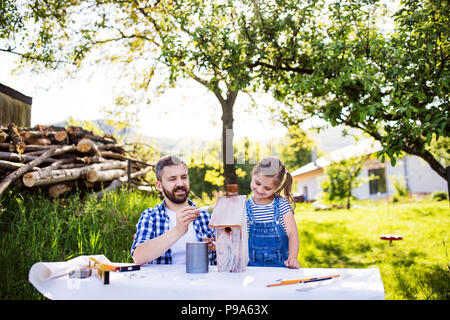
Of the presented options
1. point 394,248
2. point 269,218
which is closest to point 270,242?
point 269,218

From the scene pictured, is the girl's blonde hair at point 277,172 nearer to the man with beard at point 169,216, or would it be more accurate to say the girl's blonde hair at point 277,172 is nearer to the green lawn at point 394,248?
the man with beard at point 169,216

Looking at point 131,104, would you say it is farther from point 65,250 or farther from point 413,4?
point 413,4

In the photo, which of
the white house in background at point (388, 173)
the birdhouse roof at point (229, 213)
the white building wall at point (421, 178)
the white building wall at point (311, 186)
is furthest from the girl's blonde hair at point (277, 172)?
the white building wall at point (311, 186)

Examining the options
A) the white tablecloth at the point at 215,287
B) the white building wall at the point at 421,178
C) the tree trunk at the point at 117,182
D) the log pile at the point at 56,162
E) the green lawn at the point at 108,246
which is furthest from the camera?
the white building wall at the point at 421,178

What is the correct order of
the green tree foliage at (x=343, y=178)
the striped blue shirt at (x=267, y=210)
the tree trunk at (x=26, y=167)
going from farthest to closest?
the green tree foliage at (x=343, y=178) < the tree trunk at (x=26, y=167) < the striped blue shirt at (x=267, y=210)

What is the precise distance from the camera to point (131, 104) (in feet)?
34.3

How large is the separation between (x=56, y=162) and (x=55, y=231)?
175cm

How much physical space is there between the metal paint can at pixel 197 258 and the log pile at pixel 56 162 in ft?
14.6

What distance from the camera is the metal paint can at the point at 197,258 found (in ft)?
6.83

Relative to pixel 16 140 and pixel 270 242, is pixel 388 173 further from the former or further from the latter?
pixel 270 242

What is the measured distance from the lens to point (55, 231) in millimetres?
5250
